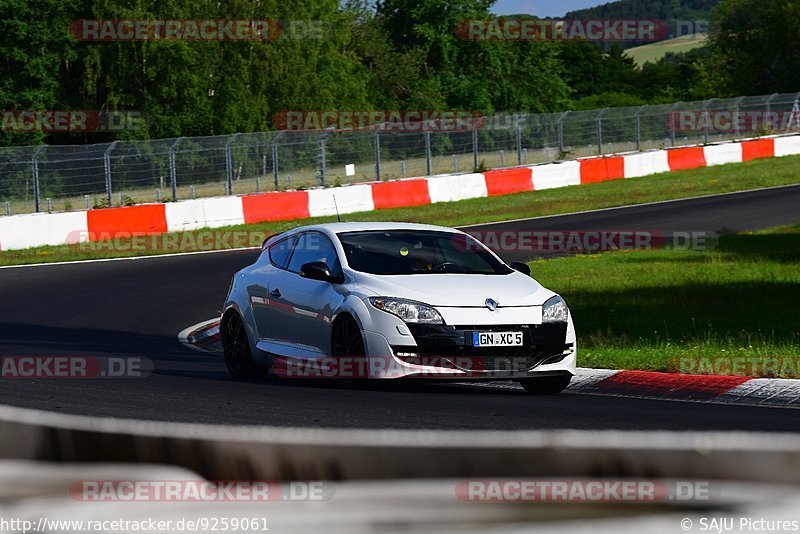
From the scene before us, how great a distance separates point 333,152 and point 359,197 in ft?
7.66

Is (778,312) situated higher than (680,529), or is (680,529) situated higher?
(680,529)

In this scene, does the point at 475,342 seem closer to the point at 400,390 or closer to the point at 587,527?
the point at 400,390

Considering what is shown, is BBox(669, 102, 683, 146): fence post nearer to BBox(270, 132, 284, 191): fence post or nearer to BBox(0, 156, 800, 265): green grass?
BBox(0, 156, 800, 265): green grass

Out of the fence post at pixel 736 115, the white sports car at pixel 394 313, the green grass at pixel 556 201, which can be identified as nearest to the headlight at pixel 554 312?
the white sports car at pixel 394 313

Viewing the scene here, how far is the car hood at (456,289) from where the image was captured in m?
9.94

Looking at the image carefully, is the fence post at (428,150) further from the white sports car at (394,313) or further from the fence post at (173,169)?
the white sports car at (394,313)

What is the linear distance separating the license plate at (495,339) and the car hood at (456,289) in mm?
230

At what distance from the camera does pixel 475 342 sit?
9.79 metres

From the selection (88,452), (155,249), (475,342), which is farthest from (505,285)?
(155,249)

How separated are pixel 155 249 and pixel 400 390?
1760cm

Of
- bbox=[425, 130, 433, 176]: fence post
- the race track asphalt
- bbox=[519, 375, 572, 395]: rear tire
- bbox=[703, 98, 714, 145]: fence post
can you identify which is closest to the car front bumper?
the race track asphalt

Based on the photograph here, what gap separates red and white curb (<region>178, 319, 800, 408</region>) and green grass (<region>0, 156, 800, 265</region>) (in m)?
16.8

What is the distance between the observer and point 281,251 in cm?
1198

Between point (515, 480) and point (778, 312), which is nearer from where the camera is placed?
point (515, 480)
